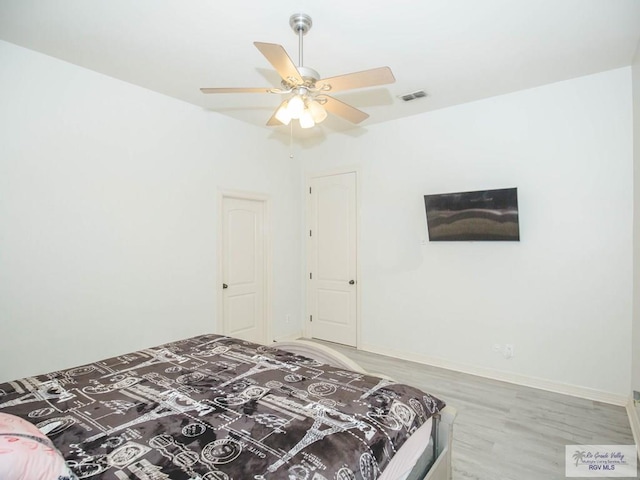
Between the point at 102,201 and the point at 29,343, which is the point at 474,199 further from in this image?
the point at 29,343

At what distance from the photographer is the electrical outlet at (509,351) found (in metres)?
3.43

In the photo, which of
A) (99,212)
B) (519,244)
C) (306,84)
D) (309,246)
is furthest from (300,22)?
(309,246)

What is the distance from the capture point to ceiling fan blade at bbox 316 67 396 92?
6.11 feet

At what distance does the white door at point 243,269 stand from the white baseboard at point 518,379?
1645 millimetres

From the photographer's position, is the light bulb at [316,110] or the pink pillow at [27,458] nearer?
the pink pillow at [27,458]

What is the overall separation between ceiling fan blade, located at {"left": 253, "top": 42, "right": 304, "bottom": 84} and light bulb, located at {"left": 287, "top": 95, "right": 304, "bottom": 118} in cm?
10

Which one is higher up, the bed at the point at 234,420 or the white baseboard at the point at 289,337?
the bed at the point at 234,420

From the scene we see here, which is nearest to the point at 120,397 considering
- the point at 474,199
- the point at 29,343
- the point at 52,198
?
the point at 29,343

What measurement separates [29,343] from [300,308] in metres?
3.13

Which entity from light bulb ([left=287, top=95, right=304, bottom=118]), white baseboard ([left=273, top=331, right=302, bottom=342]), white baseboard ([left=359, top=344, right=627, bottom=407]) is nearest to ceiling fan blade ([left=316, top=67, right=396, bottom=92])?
light bulb ([left=287, top=95, right=304, bottom=118])

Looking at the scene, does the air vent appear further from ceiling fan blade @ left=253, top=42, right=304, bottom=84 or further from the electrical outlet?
the electrical outlet

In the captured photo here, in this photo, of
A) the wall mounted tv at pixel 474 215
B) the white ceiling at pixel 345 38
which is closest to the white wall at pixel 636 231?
the white ceiling at pixel 345 38

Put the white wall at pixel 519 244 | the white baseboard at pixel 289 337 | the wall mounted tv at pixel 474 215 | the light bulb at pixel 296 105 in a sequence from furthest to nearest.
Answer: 1. the white baseboard at pixel 289 337
2. the wall mounted tv at pixel 474 215
3. the white wall at pixel 519 244
4. the light bulb at pixel 296 105

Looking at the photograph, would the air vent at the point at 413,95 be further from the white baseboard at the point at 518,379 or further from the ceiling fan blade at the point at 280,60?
the white baseboard at the point at 518,379
